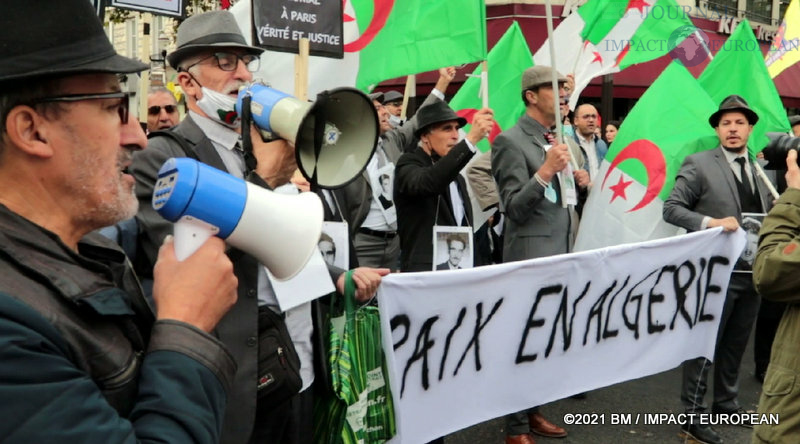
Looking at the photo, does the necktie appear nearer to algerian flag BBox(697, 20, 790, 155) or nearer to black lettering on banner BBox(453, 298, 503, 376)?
algerian flag BBox(697, 20, 790, 155)

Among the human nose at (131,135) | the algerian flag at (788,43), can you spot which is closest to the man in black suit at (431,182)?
the human nose at (131,135)

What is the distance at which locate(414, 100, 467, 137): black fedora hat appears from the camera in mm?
4875

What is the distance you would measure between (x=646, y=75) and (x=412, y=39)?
12397mm

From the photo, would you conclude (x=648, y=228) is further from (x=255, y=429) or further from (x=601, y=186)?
(x=255, y=429)

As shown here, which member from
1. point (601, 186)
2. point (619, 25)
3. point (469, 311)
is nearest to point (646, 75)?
point (619, 25)

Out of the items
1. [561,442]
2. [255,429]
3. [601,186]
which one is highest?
[601,186]

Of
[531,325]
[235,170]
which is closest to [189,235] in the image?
[235,170]

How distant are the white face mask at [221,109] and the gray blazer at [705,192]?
3364 millimetres

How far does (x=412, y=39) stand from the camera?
16.7 ft

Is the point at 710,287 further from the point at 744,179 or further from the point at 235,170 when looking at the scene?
the point at 235,170

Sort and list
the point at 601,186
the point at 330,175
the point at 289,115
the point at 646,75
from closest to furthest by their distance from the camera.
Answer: the point at 289,115, the point at 330,175, the point at 601,186, the point at 646,75

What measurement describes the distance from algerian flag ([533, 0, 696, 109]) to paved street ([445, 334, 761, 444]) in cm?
248

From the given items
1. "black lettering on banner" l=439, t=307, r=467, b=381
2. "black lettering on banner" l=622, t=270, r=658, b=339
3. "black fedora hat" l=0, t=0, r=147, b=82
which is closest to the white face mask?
"black fedora hat" l=0, t=0, r=147, b=82

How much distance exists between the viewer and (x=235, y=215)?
1.42 meters
